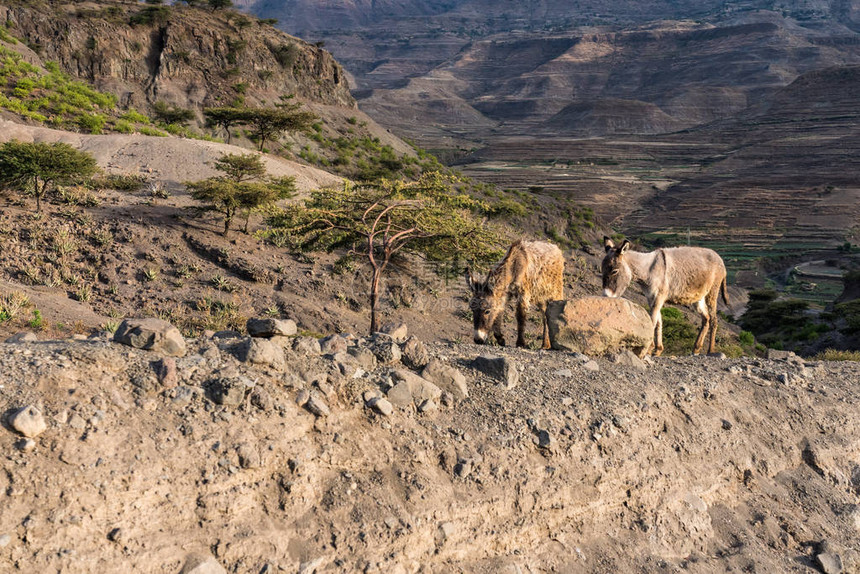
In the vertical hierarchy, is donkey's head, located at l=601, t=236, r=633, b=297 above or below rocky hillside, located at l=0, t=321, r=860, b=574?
above

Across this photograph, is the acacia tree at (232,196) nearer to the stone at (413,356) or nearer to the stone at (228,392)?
the stone at (413,356)

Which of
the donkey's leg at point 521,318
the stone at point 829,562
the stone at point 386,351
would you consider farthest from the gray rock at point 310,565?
the donkey's leg at point 521,318

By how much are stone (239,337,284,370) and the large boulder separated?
4.64 m

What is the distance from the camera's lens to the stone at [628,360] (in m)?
9.20

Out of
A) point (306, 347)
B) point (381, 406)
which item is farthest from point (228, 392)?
point (381, 406)

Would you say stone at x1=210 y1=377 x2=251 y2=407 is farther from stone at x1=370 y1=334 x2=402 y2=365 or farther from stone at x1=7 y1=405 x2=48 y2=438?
stone at x1=370 y1=334 x2=402 y2=365

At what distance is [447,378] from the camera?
7453mm

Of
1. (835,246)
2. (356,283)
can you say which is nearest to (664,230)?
(835,246)

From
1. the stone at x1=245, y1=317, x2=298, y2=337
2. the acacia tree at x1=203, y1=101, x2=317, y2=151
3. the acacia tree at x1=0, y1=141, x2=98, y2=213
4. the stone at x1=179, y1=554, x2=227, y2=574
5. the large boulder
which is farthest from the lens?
the acacia tree at x1=203, y1=101, x2=317, y2=151

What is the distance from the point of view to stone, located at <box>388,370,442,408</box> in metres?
6.91

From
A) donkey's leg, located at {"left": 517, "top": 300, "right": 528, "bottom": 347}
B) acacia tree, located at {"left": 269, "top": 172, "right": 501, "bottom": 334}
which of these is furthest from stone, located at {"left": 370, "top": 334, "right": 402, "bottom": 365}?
acacia tree, located at {"left": 269, "top": 172, "right": 501, "bottom": 334}

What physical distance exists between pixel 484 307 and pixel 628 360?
254cm

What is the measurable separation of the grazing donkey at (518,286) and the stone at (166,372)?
5449 mm

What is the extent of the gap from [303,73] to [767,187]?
81.6 meters
